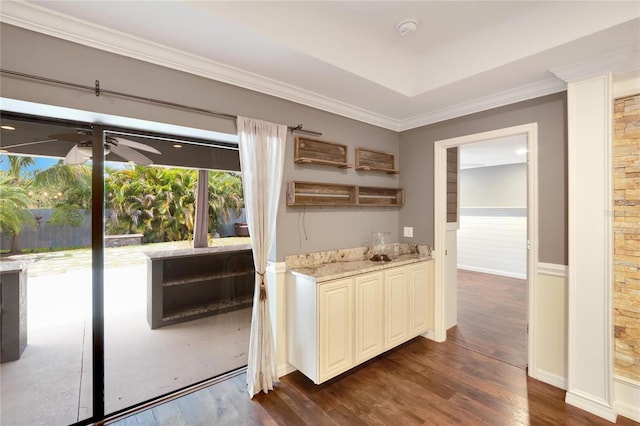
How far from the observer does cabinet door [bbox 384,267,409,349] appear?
9.17ft

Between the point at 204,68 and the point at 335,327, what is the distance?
7.35 ft

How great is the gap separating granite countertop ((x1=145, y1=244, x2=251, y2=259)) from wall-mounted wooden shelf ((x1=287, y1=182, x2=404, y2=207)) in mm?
629

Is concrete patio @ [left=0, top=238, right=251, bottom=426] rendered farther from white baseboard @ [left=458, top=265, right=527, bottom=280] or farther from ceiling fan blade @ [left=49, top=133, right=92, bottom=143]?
white baseboard @ [left=458, top=265, right=527, bottom=280]

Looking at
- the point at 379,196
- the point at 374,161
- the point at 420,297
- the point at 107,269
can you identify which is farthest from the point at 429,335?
the point at 107,269

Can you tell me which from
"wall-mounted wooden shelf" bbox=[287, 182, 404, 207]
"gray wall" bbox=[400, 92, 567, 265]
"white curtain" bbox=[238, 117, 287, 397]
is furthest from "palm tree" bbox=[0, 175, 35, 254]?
"gray wall" bbox=[400, 92, 567, 265]

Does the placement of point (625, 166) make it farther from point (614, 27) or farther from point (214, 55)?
point (214, 55)

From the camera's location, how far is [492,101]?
9.16ft

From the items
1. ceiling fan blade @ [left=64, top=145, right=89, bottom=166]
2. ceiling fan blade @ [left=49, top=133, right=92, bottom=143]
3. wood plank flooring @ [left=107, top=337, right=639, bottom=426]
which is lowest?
wood plank flooring @ [left=107, top=337, right=639, bottom=426]

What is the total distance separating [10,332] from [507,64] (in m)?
3.84

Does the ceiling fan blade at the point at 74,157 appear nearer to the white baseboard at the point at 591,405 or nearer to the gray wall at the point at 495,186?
the white baseboard at the point at 591,405

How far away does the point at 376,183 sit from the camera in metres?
3.42

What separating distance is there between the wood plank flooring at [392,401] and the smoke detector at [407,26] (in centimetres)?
282

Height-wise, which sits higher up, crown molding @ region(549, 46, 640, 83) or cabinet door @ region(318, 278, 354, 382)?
crown molding @ region(549, 46, 640, 83)

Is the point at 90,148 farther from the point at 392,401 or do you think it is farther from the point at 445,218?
the point at 445,218
